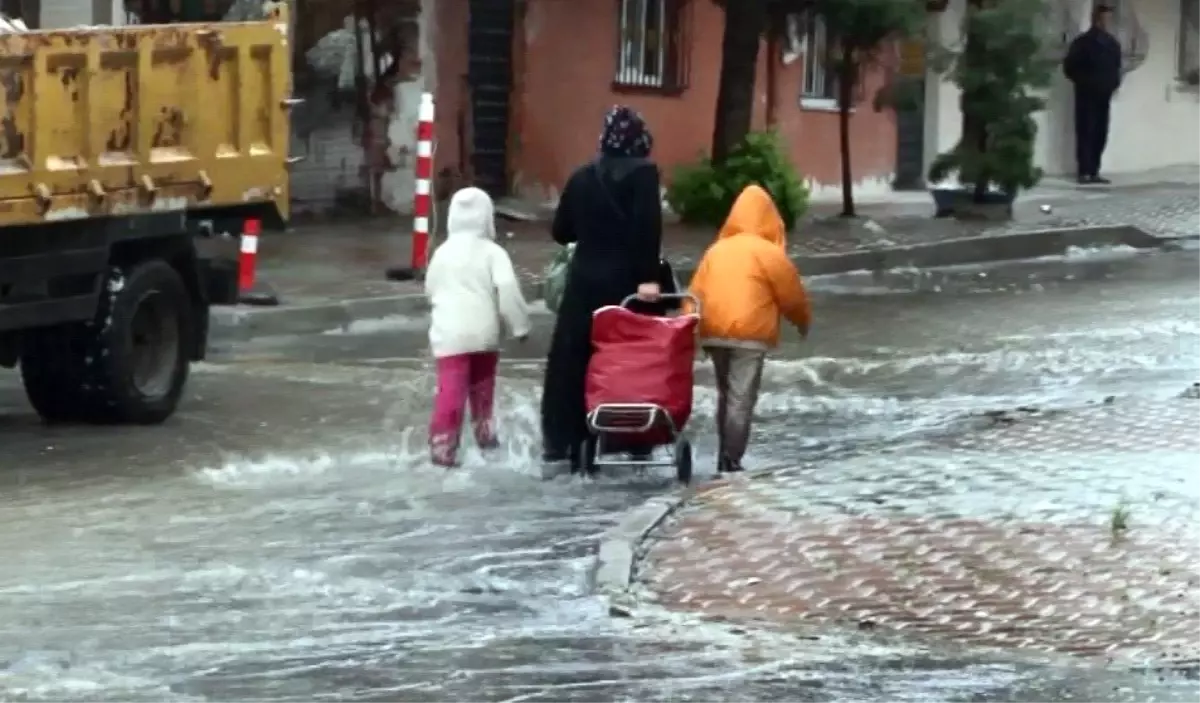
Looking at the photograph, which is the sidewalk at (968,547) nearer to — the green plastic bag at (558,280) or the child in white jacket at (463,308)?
the green plastic bag at (558,280)

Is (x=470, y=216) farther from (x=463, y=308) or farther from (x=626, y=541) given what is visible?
(x=626, y=541)

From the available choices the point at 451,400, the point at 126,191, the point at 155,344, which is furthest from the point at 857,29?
the point at 451,400

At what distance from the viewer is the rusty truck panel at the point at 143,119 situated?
1179 cm

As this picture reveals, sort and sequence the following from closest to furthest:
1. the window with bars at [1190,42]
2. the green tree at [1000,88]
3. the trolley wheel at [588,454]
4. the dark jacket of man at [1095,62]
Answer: the trolley wheel at [588,454], the green tree at [1000,88], the dark jacket of man at [1095,62], the window with bars at [1190,42]

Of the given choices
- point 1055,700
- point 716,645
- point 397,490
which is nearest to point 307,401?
point 397,490

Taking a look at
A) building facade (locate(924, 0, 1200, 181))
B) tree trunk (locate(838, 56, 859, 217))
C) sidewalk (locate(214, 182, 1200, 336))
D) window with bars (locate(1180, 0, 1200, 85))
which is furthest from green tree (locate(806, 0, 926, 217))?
window with bars (locate(1180, 0, 1200, 85))

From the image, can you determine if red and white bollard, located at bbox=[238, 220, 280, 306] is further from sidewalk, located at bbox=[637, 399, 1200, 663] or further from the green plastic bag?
sidewalk, located at bbox=[637, 399, 1200, 663]

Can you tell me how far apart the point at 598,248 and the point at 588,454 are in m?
0.86

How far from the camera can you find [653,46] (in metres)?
26.9

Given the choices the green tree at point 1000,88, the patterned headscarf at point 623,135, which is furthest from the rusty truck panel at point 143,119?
the green tree at point 1000,88

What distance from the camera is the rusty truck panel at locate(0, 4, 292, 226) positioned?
38.7ft

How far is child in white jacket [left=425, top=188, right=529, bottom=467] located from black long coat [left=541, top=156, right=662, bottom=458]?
356 millimetres

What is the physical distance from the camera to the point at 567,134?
2556 cm

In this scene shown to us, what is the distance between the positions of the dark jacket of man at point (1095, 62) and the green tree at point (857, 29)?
7.23 meters
